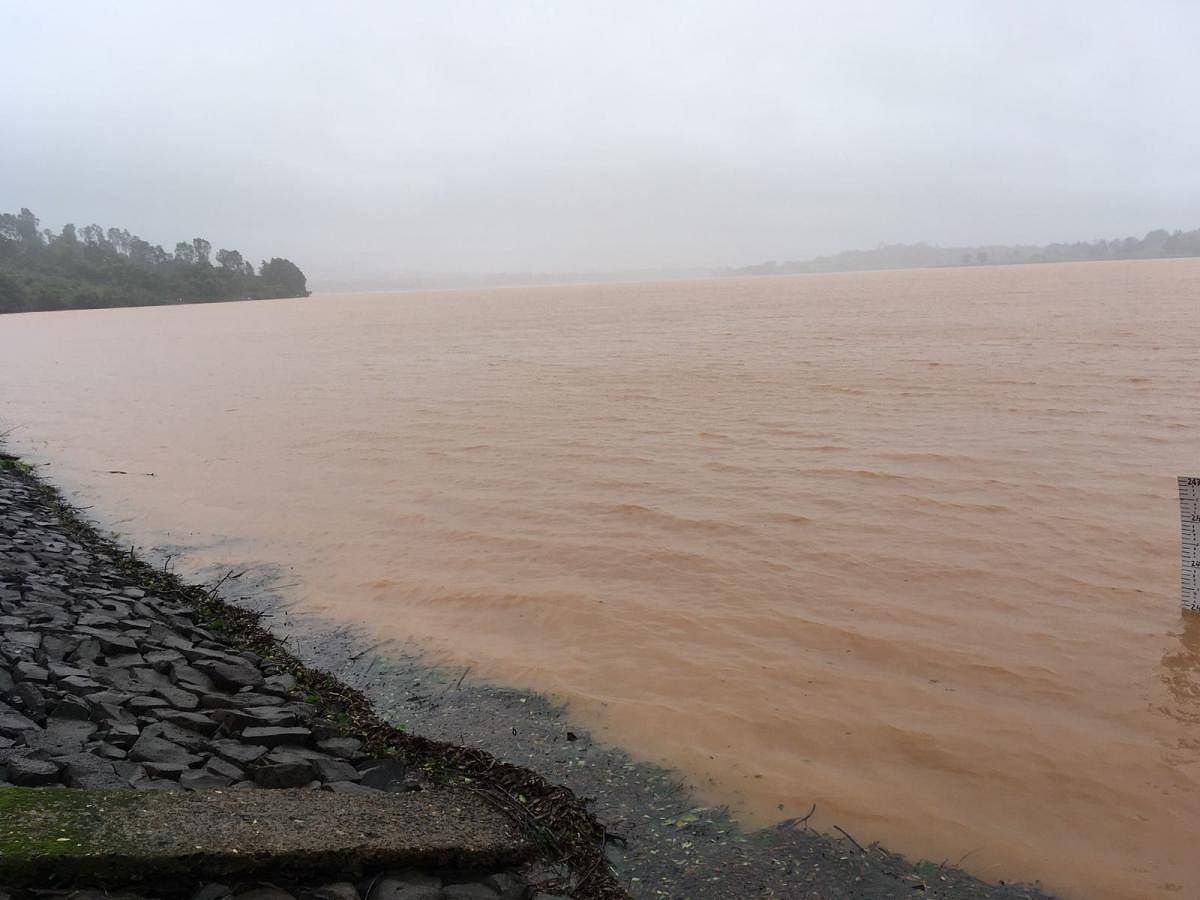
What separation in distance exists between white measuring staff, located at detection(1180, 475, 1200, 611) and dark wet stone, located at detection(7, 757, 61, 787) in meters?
7.85

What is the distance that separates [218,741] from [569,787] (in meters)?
2.12

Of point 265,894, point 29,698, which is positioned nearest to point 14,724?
point 29,698

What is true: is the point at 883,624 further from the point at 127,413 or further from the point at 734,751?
the point at 127,413

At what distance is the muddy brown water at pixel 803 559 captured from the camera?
4.55 meters

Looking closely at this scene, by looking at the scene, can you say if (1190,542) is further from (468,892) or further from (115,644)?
(115,644)

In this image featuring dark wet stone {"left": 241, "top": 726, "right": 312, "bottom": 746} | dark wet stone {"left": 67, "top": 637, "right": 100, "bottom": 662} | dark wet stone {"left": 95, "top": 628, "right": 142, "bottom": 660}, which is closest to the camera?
dark wet stone {"left": 241, "top": 726, "right": 312, "bottom": 746}

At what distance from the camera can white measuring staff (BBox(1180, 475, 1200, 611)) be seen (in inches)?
245

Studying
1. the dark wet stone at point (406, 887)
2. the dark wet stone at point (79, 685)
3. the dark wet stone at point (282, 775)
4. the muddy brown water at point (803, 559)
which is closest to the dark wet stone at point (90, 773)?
the dark wet stone at point (282, 775)

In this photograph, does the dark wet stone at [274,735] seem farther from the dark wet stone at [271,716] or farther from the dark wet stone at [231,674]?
the dark wet stone at [231,674]

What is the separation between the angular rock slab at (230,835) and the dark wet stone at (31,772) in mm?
351

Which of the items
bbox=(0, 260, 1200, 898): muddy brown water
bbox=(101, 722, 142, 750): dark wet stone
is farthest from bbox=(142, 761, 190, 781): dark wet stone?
bbox=(0, 260, 1200, 898): muddy brown water

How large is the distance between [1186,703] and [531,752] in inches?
169

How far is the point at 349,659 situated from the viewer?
255 inches

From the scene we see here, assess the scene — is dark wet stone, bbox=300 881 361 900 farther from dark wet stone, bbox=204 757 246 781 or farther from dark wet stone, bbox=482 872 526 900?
dark wet stone, bbox=204 757 246 781
